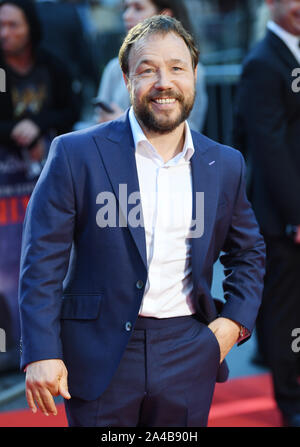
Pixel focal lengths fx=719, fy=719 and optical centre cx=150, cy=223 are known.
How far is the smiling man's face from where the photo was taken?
6.59 feet

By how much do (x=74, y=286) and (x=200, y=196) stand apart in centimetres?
44

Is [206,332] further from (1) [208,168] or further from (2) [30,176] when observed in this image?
(2) [30,176]

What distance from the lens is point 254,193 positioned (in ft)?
11.3

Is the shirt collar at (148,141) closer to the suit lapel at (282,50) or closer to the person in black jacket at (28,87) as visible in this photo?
the suit lapel at (282,50)

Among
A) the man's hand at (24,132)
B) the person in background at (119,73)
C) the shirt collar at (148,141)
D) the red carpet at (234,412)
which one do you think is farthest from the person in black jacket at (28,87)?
the shirt collar at (148,141)

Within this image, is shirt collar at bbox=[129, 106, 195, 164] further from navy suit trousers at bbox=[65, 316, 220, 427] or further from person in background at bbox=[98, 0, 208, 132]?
person in background at bbox=[98, 0, 208, 132]

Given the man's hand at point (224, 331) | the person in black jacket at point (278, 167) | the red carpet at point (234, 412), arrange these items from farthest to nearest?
the red carpet at point (234, 412)
the person in black jacket at point (278, 167)
the man's hand at point (224, 331)

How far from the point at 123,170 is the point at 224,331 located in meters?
0.58

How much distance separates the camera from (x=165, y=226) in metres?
2.03

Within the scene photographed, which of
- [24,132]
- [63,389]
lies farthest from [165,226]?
[24,132]

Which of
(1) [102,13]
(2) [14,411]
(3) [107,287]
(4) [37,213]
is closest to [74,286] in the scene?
(3) [107,287]

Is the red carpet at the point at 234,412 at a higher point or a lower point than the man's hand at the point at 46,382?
lower

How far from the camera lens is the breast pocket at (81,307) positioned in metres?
1.99

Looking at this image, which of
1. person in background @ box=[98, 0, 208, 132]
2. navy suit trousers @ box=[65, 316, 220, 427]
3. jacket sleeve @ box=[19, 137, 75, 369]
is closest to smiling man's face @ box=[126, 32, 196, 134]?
jacket sleeve @ box=[19, 137, 75, 369]
